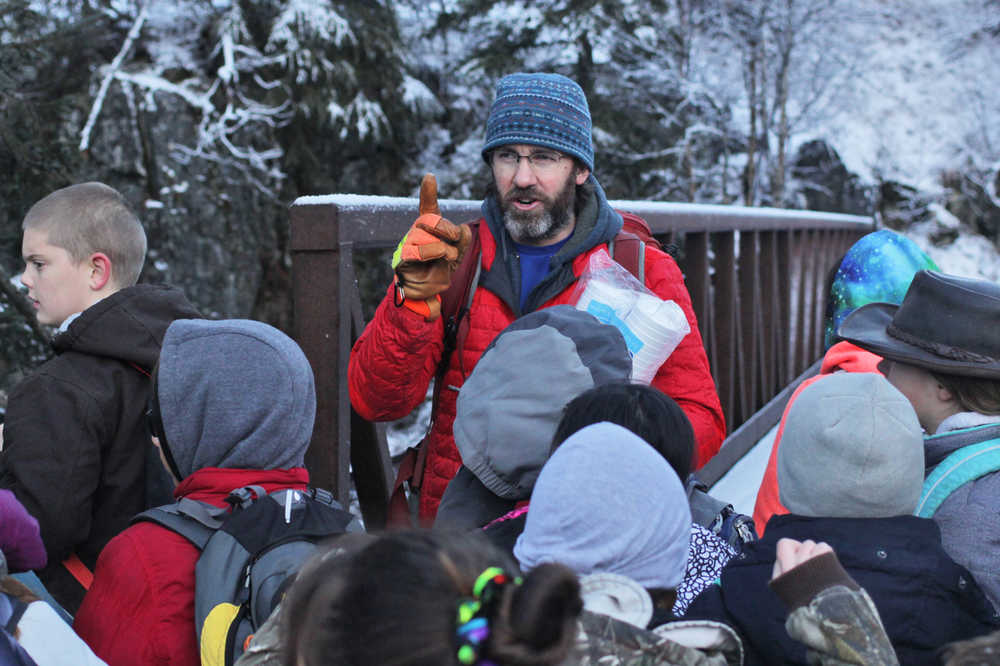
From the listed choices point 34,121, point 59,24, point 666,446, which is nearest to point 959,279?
point 666,446

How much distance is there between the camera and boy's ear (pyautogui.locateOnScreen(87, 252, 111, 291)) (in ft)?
6.81

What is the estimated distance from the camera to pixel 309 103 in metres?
10.4

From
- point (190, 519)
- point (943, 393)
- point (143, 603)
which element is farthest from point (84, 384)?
point (943, 393)

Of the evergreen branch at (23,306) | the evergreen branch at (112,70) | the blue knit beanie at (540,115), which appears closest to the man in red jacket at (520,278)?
the blue knit beanie at (540,115)

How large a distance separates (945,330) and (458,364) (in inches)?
46.0

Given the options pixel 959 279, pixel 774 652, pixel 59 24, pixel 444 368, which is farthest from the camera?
pixel 59 24

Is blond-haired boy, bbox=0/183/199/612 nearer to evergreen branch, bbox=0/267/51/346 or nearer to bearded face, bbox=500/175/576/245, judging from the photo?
bearded face, bbox=500/175/576/245

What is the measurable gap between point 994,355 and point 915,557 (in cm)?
61

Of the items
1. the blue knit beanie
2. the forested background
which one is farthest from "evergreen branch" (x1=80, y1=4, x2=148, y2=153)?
the blue knit beanie

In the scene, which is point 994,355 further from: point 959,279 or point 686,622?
point 686,622

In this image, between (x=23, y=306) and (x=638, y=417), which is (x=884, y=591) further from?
(x=23, y=306)

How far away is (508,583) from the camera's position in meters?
0.93

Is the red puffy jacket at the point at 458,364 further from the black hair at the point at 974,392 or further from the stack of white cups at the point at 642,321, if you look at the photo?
the black hair at the point at 974,392

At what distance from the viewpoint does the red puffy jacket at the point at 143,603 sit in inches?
54.7
